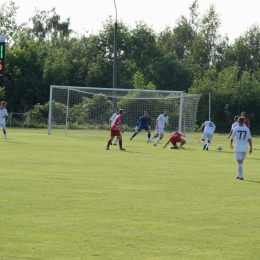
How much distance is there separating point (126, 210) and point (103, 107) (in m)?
37.3

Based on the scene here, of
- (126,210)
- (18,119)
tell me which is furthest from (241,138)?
(18,119)

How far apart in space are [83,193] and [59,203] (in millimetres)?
1705

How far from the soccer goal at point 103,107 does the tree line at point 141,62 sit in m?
9.01

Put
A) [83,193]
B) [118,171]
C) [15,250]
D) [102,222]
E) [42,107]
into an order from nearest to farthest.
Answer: [15,250], [102,222], [83,193], [118,171], [42,107]

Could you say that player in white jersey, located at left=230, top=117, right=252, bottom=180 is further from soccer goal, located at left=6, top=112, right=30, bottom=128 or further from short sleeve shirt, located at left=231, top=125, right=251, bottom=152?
soccer goal, located at left=6, top=112, right=30, bottom=128

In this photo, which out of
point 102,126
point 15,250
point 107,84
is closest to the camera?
point 15,250

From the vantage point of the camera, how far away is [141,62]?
79250 mm

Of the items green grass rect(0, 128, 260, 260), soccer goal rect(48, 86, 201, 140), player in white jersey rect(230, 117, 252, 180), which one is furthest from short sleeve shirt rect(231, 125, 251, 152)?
soccer goal rect(48, 86, 201, 140)

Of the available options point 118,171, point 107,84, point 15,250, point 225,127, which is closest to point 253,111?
point 225,127

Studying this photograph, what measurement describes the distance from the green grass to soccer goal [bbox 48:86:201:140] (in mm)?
23280

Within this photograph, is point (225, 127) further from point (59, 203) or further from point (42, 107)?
point (59, 203)

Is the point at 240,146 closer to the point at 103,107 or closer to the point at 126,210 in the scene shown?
the point at 126,210

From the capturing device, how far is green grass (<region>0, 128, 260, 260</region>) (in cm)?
965

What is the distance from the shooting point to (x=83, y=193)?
15250 mm
